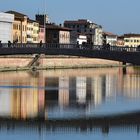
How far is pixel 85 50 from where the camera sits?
3691 cm

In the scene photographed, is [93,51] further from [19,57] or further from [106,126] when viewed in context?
[19,57]

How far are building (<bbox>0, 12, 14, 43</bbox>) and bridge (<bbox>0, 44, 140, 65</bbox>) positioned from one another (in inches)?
1693

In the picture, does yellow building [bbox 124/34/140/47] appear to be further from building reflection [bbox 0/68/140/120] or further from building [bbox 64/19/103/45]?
building reflection [bbox 0/68/140/120]

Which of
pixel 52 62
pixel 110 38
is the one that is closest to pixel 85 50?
pixel 52 62

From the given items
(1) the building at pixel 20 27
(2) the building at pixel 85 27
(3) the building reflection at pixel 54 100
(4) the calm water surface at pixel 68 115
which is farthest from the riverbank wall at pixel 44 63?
(2) the building at pixel 85 27

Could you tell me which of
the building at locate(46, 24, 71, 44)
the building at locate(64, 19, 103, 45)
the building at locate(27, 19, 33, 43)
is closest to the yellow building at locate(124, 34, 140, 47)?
the building at locate(64, 19, 103, 45)

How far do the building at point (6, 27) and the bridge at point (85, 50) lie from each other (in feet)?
141

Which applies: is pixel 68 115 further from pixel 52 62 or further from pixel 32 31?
pixel 32 31

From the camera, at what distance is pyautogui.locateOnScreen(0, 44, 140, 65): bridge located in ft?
115

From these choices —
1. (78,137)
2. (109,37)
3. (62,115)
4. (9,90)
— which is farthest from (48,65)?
(109,37)

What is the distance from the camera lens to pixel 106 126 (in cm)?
2402

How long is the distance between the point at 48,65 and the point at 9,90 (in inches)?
1399

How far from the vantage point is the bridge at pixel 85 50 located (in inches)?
1377

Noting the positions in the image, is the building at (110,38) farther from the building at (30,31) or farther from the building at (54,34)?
the building at (30,31)
